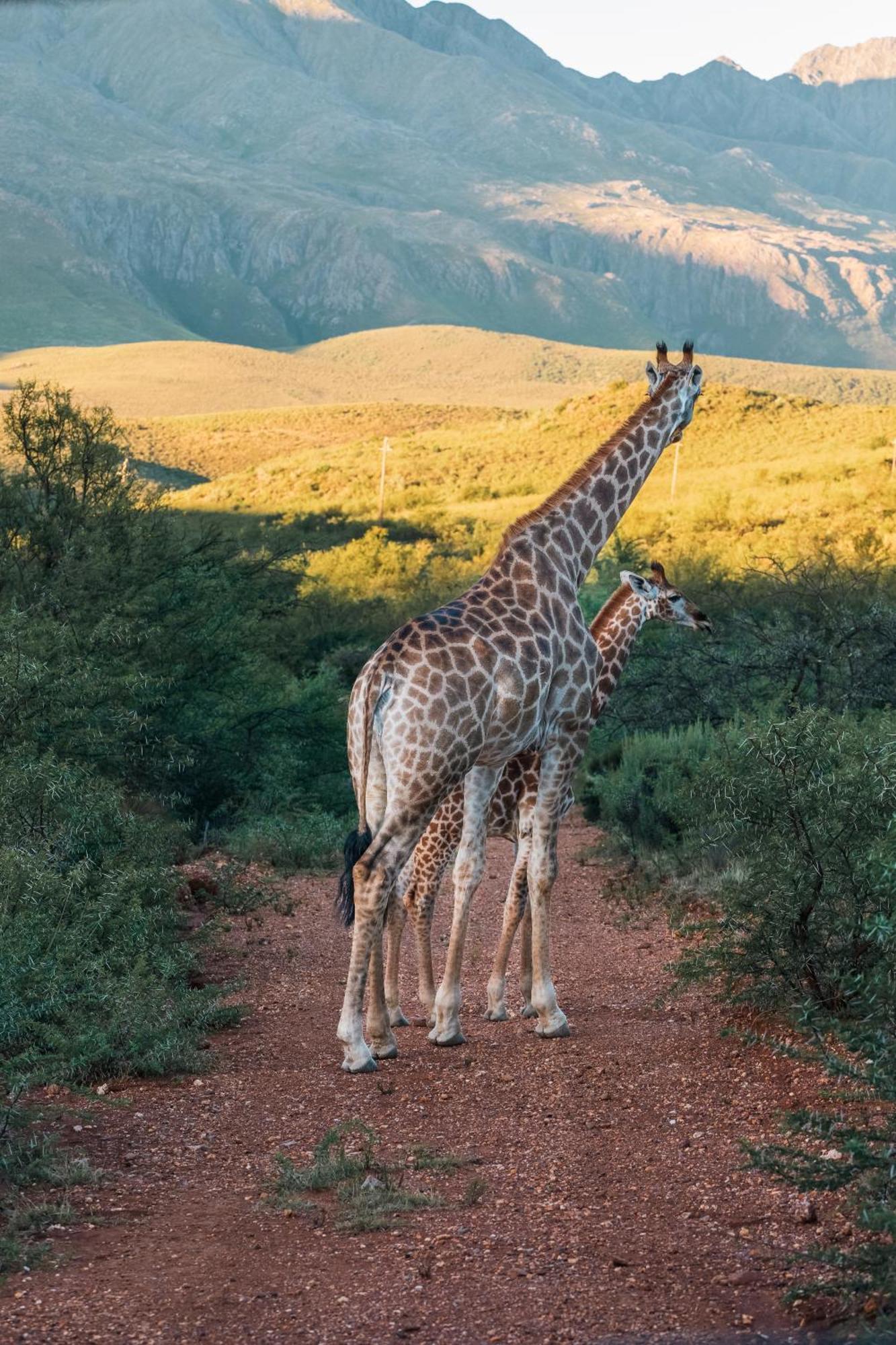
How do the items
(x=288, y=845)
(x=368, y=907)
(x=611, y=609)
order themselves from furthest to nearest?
(x=288, y=845) < (x=611, y=609) < (x=368, y=907)

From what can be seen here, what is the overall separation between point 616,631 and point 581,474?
1.35m

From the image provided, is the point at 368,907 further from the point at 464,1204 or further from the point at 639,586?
the point at 639,586

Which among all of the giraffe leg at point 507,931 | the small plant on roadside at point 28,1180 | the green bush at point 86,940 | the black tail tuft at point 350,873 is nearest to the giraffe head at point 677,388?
the giraffe leg at point 507,931

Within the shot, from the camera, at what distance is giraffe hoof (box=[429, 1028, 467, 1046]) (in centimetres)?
859

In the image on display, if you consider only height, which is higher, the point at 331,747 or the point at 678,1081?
the point at 678,1081

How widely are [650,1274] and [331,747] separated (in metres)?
14.6

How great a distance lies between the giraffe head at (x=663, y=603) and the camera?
10750mm

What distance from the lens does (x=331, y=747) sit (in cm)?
1980

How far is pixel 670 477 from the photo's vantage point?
165 ft

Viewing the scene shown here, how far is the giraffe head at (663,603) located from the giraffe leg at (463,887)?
253cm

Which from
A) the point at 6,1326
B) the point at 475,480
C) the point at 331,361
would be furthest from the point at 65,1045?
the point at 331,361

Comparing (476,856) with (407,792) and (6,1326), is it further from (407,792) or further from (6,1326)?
(6,1326)

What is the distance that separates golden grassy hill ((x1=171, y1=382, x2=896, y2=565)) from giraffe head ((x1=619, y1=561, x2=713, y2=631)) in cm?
1982

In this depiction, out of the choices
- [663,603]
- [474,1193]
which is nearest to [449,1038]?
[474,1193]
